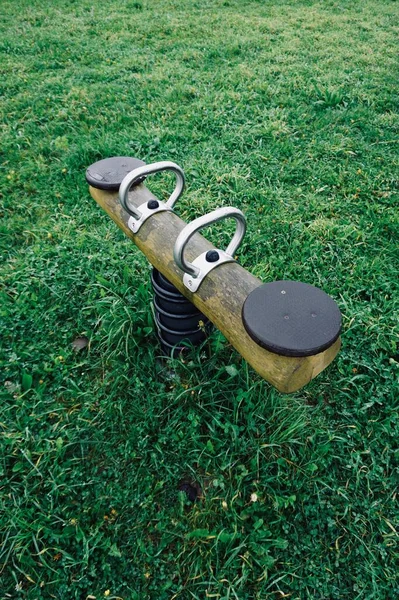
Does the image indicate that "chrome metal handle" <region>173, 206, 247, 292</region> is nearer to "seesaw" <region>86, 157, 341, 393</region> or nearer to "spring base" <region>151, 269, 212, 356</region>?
"seesaw" <region>86, 157, 341, 393</region>

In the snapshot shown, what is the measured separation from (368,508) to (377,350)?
2.80 ft

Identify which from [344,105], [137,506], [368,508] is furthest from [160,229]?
[344,105]

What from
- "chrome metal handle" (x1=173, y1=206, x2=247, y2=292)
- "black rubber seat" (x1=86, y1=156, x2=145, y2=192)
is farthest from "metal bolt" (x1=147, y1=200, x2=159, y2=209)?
"chrome metal handle" (x1=173, y1=206, x2=247, y2=292)

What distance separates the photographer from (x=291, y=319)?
150 centimetres

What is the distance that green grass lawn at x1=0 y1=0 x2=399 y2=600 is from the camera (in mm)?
1730

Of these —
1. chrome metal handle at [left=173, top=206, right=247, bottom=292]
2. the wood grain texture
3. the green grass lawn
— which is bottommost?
the green grass lawn

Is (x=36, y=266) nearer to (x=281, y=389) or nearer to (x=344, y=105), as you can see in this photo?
(x=281, y=389)

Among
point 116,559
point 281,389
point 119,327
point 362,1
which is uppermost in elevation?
point 362,1

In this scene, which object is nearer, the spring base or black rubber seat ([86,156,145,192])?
the spring base

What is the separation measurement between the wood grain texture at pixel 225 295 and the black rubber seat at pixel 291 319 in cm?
9

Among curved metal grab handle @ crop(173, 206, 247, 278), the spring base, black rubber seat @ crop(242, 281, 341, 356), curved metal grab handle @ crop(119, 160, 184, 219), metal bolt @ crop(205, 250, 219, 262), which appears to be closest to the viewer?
black rubber seat @ crop(242, 281, 341, 356)

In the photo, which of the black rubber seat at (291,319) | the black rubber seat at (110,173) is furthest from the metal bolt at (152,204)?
the black rubber seat at (291,319)

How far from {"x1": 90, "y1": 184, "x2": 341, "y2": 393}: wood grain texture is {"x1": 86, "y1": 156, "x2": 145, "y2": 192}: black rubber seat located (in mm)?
90

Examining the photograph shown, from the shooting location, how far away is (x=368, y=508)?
1.85 meters
